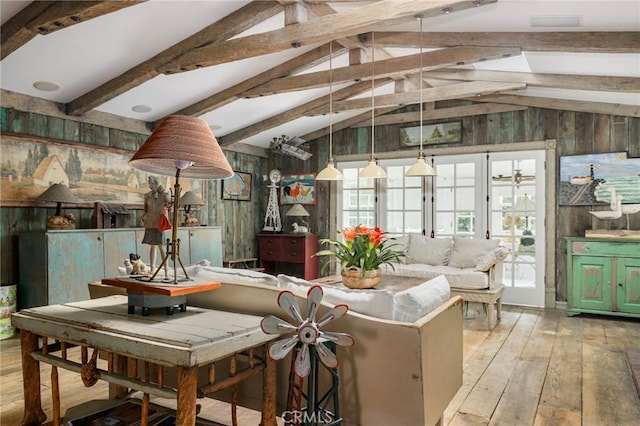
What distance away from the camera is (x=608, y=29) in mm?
3166

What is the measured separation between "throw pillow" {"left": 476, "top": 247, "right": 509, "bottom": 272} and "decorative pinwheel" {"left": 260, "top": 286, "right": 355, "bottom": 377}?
10.3 feet

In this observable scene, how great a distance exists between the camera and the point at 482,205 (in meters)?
5.82

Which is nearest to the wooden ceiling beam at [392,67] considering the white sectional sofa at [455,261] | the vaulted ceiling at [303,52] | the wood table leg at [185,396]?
the vaulted ceiling at [303,52]

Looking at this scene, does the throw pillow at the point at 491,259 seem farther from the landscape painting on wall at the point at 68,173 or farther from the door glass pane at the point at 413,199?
the landscape painting on wall at the point at 68,173

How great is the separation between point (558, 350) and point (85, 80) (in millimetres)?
4904

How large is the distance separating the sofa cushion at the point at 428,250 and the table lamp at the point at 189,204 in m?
2.76

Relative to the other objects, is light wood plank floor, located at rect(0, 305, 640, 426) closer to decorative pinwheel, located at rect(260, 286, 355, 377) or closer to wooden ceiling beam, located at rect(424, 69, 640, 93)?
decorative pinwheel, located at rect(260, 286, 355, 377)

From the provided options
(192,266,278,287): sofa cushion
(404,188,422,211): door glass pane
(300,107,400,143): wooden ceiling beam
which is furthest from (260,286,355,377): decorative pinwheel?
(300,107,400,143): wooden ceiling beam

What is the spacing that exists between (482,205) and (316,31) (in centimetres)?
366

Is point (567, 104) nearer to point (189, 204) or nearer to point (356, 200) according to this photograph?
point (356, 200)

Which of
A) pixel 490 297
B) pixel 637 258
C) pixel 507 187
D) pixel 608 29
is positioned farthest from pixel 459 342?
pixel 507 187

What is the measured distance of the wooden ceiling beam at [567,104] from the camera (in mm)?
4963

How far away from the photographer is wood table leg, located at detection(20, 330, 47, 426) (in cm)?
216

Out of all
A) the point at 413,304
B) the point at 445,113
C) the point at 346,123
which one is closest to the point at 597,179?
the point at 445,113
